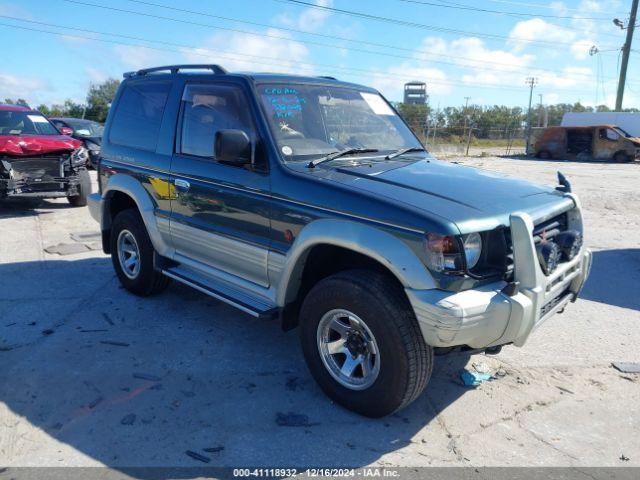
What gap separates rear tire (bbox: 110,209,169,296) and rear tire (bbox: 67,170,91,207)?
499cm

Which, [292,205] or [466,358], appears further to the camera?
[466,358]

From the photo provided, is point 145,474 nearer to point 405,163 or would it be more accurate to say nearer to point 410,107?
point 405,163

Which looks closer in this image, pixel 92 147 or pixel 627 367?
pixel 627 367

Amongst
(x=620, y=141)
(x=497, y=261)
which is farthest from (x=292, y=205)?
(x=620, y=141)

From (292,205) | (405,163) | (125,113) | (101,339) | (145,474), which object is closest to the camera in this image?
(145,474)

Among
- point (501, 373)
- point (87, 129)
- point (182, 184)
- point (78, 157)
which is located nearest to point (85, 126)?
point (87, 129)

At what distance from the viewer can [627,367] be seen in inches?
156

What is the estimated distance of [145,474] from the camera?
2.75 meters

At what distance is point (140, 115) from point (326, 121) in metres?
1.98

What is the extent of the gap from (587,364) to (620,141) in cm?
2683

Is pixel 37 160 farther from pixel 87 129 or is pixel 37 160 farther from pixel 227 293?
pixel 227 293

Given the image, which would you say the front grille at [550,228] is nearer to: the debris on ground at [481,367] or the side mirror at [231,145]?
the debris on ground at [481,367]

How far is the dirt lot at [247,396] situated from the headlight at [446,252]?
3.51 feet

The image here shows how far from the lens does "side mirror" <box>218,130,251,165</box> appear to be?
11.2 ft
